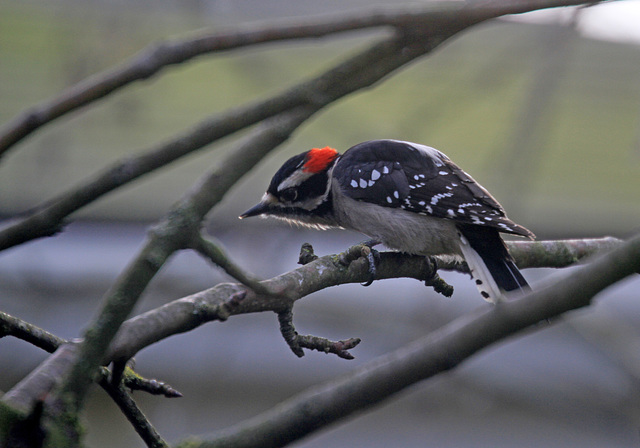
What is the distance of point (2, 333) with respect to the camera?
1.90 m

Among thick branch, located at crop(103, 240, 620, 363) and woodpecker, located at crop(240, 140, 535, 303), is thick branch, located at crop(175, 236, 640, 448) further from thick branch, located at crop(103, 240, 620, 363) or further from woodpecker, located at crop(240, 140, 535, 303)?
woodpecker, located at crop(240, 140, 535, 303)

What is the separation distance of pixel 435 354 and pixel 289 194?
2777mm

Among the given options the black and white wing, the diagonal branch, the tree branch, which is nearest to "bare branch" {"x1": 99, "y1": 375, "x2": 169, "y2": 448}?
the tree branch

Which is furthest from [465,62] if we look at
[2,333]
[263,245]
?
[2,333]

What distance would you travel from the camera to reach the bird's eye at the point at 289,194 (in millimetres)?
3766

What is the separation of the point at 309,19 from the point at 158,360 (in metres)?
5.42

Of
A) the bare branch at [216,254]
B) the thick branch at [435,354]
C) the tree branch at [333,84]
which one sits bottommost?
the thick branch at [435,354]

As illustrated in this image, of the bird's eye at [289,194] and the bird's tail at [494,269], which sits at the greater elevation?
the bird's eye at [289,194]

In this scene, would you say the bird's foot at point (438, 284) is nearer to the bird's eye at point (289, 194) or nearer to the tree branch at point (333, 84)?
the bird's eye at point (289, 194)

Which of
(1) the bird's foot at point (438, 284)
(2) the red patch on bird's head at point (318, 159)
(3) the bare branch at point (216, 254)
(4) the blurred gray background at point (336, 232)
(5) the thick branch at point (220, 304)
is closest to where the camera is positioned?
(3) the bare branch at point (216, 254)

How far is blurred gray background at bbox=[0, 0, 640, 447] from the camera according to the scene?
5.50 metres

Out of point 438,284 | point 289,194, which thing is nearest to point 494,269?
point 438,284

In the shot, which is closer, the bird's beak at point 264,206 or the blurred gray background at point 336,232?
the bird's beak at point 264,206

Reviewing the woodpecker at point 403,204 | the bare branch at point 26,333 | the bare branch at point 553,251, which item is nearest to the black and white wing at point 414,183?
the woodpecker at point 403,204
